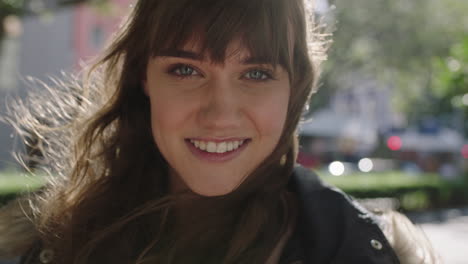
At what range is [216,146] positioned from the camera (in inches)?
55.9

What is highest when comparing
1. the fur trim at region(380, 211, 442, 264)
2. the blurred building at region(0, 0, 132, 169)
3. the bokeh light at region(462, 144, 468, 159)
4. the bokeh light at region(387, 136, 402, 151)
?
the fur trim at region(380, 211, 442, 264)

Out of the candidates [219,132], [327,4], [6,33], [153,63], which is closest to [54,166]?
[153,63]

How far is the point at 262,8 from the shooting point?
1.42m

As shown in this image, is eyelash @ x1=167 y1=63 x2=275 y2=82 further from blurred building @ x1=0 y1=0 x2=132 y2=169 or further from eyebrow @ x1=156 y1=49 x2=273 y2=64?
blurred building @ x1=0 y1=0 x2=132 y2=169

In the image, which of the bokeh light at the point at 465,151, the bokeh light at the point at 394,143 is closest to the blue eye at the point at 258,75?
the bokeh light at the point at 394,143

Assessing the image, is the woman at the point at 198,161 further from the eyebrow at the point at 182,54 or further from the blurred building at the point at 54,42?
the blurred building at the point at 54,42

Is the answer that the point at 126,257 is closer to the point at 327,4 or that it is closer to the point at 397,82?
the point at 327,4

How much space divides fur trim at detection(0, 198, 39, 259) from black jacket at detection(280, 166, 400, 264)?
2.72 ft

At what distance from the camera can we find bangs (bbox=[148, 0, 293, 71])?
139 centimetres

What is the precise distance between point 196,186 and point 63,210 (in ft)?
1.84

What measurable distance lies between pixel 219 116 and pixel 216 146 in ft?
0.30

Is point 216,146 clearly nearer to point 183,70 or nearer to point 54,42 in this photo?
point 183,70

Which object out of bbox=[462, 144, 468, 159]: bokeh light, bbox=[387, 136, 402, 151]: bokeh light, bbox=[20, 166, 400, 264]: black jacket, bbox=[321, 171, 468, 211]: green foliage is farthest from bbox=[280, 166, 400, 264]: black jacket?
bbox=[462, 144, 468, 159]: bokeh light

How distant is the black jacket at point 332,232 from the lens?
1.37 metres
